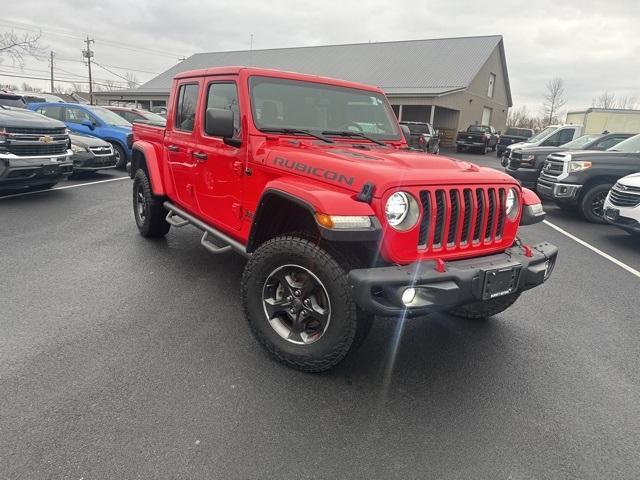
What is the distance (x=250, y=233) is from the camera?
312 cm

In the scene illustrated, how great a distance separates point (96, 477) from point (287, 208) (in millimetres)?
1905

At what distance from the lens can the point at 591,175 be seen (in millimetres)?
8133

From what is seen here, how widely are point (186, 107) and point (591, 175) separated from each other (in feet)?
24.5

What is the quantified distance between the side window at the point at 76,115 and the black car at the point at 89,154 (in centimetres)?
183

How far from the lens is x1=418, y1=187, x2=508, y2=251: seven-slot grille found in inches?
101

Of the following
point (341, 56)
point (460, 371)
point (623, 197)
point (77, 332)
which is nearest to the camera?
point (460, 371)

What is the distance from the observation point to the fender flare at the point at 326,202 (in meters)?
2.38

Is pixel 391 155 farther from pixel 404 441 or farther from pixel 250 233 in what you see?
pixel 404 441

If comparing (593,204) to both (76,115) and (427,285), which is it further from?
(76,115)

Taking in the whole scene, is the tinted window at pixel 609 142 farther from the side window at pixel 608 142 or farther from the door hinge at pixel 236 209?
the door hinge at pixel 236 209

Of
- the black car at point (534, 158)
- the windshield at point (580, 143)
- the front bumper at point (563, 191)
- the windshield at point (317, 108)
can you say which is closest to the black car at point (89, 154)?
the windshield at point (317, 108)

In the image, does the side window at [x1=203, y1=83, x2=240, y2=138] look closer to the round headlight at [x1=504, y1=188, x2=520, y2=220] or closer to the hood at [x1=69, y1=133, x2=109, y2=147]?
the round headlight at [x1=504, y1=188, x2=520, y2=220]

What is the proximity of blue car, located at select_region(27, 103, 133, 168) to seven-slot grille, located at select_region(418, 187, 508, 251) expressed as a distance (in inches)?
415

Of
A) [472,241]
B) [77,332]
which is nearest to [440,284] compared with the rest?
[472,241]
